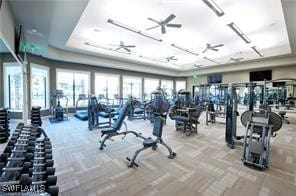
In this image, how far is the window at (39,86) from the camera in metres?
7.45

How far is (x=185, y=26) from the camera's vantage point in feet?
19.5

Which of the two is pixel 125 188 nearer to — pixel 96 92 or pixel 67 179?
pixel 67 179

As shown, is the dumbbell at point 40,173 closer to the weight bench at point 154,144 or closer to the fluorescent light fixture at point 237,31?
the weight bench at point 154,144

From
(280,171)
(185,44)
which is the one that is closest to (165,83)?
(185,44)

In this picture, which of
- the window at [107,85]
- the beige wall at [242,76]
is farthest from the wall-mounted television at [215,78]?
the window at [107,85]

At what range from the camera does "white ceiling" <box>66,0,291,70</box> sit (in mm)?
4570

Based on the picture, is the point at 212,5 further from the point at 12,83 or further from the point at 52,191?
the point at 12,83

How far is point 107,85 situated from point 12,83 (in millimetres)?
5243

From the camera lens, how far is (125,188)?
225 centimetres

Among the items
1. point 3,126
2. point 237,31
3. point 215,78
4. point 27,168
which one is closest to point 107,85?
point 3,126

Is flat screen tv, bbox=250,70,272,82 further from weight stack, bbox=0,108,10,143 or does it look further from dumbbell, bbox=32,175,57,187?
weight stack, bbox=0,108,10,143

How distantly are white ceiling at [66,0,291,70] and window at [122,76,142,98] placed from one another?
2.73 m

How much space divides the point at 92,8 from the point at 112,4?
2.14ft

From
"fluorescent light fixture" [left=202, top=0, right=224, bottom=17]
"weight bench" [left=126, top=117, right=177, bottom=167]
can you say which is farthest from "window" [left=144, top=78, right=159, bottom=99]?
"weight bench" [left=126, top=117, right=177, bottom=167]
